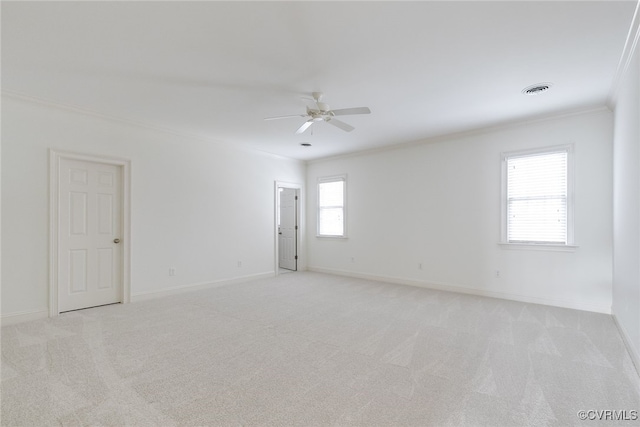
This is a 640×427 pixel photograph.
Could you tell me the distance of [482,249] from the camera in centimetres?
499

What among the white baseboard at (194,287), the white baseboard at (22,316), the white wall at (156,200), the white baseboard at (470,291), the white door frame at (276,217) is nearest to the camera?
the white baseboard at (22,316)

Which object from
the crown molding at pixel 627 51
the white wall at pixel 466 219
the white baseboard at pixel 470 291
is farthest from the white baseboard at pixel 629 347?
the crown molding at pixel 627 51

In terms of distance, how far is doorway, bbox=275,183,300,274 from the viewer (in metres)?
7.45

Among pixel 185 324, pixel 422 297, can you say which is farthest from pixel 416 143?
pixel 185 324

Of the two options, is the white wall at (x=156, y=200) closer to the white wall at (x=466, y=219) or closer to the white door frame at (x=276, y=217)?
the white door frame at (x=276, y=217)

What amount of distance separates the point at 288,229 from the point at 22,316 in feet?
16.3

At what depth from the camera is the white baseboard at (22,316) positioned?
3.52 m

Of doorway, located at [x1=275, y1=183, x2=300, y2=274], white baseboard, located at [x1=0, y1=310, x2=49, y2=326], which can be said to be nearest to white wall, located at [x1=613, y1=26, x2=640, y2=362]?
doorway, located at [x1=275, y1=183, x2=300, y2=274]

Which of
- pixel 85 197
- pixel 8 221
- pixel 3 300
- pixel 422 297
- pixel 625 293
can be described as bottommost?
pixel 422 297

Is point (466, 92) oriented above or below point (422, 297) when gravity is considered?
above

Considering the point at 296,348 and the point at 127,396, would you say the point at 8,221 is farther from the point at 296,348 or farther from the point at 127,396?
the point at 296,348

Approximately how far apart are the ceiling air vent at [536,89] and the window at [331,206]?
3832 mm

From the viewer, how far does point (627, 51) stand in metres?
2.67

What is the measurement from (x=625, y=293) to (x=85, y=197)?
21.2ft
